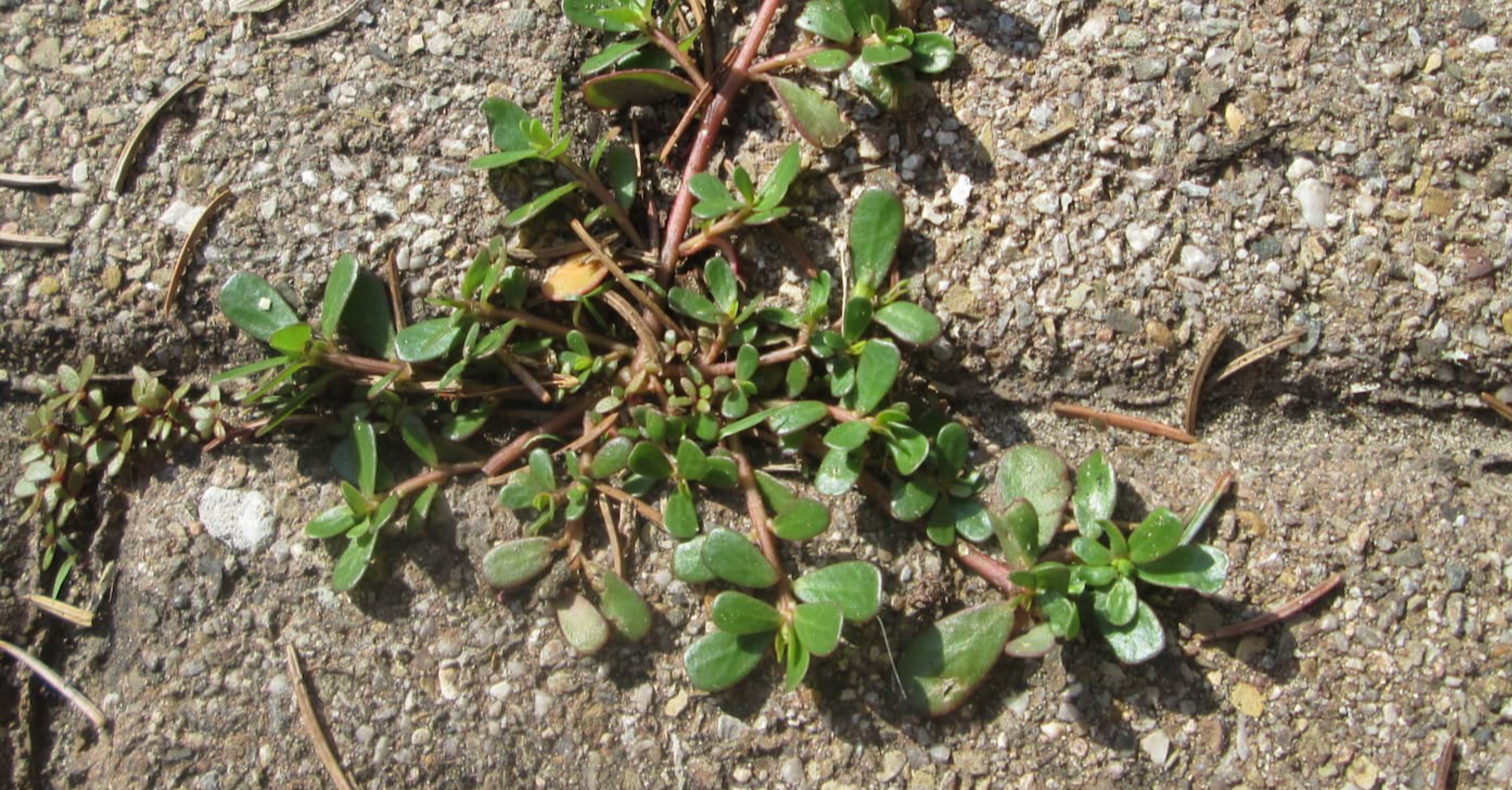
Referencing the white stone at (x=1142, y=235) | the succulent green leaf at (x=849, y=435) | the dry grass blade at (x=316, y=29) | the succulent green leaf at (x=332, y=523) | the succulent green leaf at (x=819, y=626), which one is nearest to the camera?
the succulent green leaf at (x=819, y=626)

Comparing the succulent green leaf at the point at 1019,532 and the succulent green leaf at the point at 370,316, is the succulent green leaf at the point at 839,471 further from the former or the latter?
the succulent green leaf at the point at 370,316

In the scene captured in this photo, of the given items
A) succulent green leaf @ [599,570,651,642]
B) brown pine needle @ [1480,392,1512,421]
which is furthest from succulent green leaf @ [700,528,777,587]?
brown pine needle @ [1480,392,1512,421]

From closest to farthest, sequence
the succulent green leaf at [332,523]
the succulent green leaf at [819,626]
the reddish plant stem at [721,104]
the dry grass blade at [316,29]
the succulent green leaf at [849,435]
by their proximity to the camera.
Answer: the succulent green leaf at [819,626] → the succulent green leaf at [849,435] → the succulent green leaf at [332,523] → the reddish plant stem at [721,104] → the dry grass blade at [316,29]

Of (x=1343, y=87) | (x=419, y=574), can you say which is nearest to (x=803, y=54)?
(x=1343, y=87)

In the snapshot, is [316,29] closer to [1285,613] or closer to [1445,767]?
[1285,613]

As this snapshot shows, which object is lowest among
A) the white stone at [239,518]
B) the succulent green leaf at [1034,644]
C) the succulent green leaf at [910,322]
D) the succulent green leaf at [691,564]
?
the succulent green leaf at [1034,644]

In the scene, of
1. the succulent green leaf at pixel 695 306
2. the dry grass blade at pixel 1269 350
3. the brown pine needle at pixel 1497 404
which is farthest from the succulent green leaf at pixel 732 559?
the brown pine needle at pixel 1497 404

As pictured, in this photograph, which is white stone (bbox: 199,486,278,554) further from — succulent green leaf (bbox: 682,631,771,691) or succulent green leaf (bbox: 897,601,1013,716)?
succulent green leaf (bbox: 897,601,1013,716)
